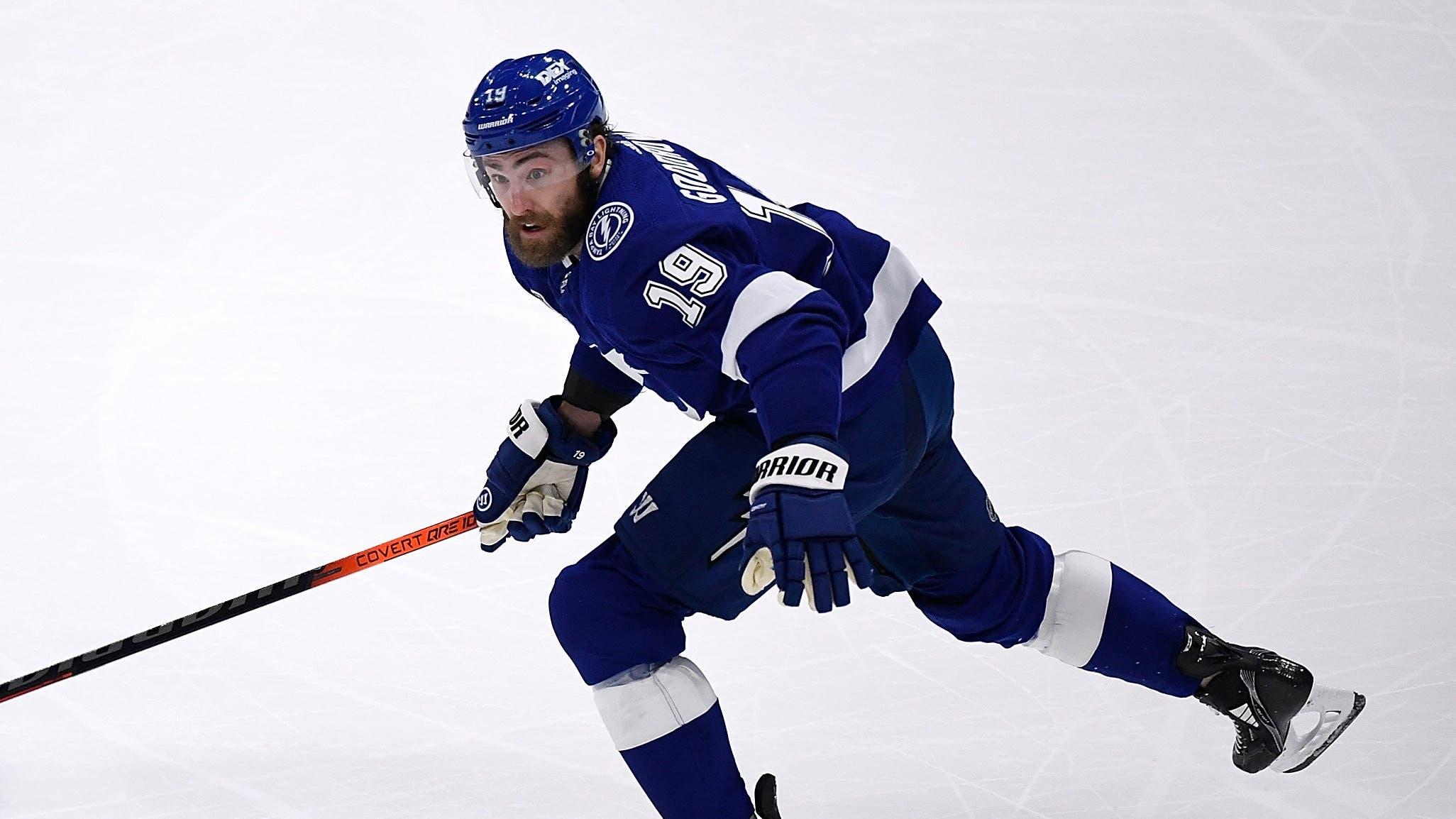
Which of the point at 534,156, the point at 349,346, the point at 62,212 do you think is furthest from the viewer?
the point at 62,212

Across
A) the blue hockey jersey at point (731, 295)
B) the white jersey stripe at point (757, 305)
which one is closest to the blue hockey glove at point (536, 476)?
→ the blue hockey jersey at point (731, 295)

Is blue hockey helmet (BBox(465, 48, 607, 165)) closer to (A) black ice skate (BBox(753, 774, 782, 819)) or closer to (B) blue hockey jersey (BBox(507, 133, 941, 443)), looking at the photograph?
(B) blue hockey jersey (BBox(507, 133, 941, 443))

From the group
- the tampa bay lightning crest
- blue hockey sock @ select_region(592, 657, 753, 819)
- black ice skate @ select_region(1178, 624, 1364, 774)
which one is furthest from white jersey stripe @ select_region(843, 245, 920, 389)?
black ice skate @ select_region(1178, 624, 1364, 774)

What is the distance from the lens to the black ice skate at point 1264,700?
2549 millimetres

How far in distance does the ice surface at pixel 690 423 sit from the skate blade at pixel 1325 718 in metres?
0.13

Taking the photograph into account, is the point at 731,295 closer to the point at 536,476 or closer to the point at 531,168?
the point at 531,168

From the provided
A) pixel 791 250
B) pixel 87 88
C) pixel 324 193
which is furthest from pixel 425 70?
pixel 791 250

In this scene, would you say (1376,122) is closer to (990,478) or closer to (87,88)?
(990,478)

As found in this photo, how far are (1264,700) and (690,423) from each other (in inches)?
72.9

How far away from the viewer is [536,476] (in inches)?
108

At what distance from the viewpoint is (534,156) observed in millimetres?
2250

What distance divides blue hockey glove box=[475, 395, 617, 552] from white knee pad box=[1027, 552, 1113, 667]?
84 centimetres

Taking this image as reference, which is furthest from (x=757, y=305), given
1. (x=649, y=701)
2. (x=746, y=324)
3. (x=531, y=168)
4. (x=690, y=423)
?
(x=690, y=423)

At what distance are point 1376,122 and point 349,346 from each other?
3240 millimetres
